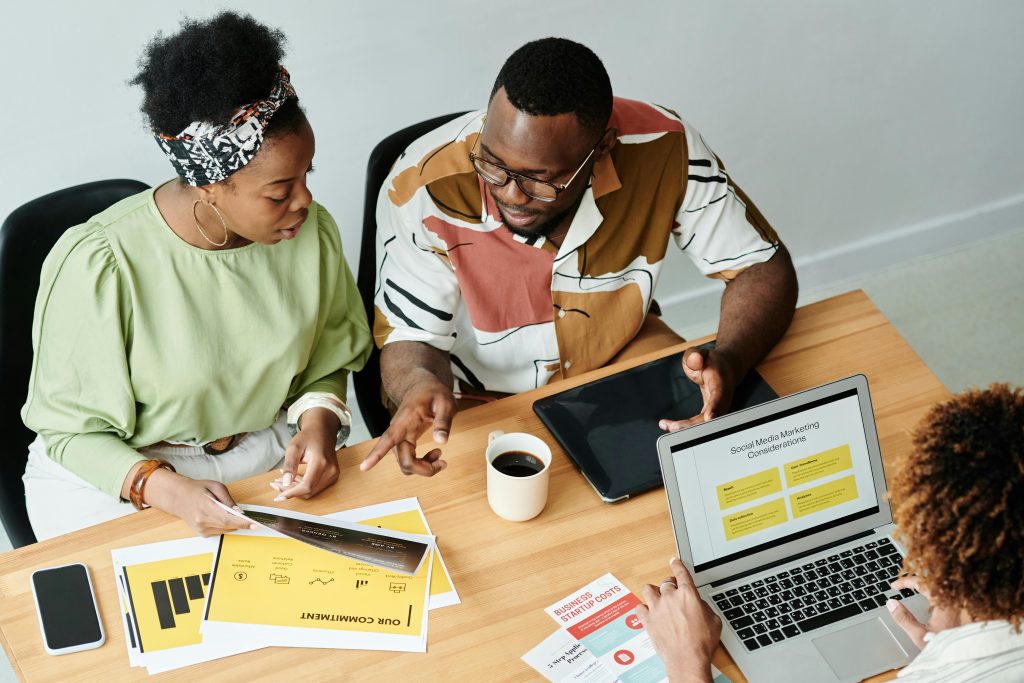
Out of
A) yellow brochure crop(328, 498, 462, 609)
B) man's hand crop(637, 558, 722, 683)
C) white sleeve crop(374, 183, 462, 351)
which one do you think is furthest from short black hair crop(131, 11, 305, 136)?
man's hand crop(637, 558, 722, 683)

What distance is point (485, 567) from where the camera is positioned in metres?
1.37

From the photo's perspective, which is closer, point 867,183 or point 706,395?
point 706,395

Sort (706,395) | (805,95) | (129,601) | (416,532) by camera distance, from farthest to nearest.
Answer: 1. (805,95)
2. (706,395)
3. (416,532)
4. (129,601)

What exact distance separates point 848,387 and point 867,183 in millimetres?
1847

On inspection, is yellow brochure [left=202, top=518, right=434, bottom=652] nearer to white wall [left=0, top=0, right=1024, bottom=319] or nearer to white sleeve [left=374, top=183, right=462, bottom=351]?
white sleeve [left=374, top=183, right=462, bottom=351]

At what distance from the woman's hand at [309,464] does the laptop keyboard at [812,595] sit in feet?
1.92

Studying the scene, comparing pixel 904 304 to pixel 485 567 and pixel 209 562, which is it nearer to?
pixel 485 567

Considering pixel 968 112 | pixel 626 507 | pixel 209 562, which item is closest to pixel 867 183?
pixel 968 112

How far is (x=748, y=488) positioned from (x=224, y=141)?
882 mm

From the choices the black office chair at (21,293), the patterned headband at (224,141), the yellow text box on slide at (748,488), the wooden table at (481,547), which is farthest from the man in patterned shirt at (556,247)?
the black office chair at (21,293)

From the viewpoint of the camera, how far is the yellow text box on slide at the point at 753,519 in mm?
1342

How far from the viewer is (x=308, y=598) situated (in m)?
1.31

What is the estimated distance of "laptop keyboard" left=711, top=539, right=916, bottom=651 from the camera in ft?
4.22

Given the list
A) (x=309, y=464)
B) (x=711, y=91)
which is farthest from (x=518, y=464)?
(x=711, y=91)
